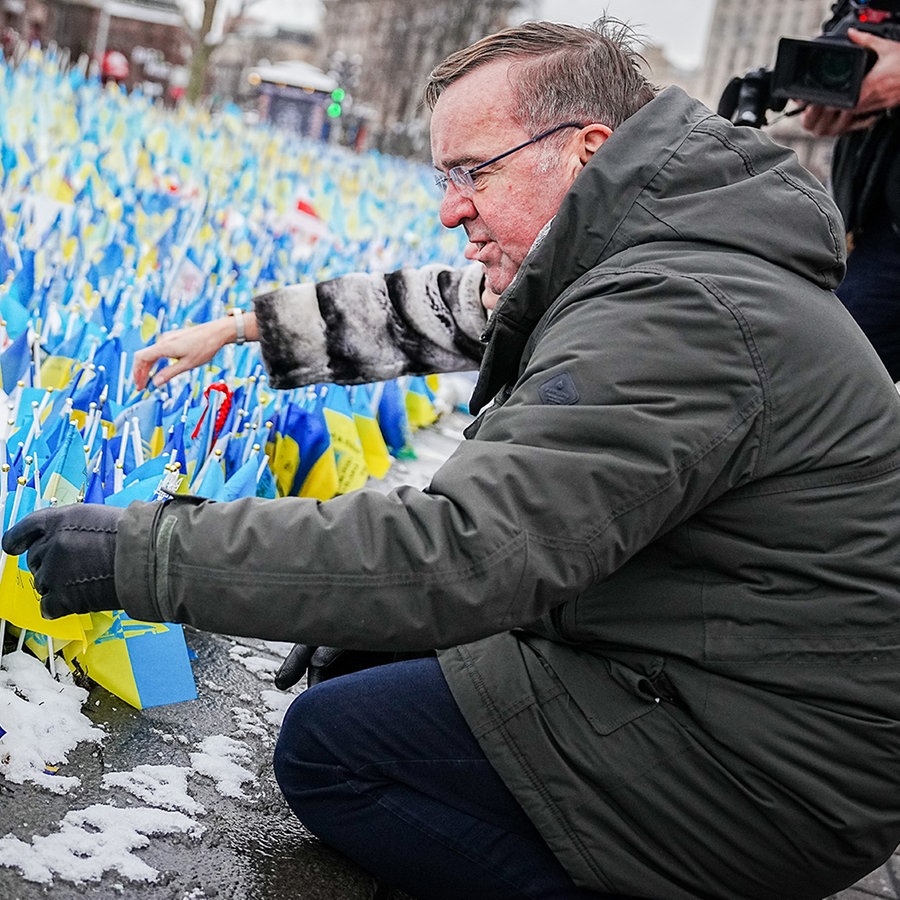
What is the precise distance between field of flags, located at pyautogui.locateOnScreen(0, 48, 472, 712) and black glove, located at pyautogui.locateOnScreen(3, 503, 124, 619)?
0.13 meters

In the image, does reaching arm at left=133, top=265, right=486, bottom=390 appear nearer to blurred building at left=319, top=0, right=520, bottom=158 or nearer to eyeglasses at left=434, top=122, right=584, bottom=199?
eyeglasses at left=434, top=122, right=584, bottom=199

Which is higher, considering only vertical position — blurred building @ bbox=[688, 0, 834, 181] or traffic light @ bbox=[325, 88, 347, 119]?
blurred building @ bbox=[688, 0, 834, 181]

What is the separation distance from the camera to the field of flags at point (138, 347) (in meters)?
2.45

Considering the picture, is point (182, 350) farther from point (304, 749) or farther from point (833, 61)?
point (833, 61)

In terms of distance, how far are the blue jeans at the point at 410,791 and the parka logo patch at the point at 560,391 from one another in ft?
1.98

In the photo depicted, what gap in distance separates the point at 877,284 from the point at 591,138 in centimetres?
205

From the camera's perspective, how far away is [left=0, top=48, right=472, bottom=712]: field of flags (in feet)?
8.05

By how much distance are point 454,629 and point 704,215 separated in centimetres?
67

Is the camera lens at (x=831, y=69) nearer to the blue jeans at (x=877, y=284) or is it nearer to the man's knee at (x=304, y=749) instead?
the blue jeans at (x=877, y=284)

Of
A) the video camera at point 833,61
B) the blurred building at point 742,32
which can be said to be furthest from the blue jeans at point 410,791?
the blurred building at point 742,32

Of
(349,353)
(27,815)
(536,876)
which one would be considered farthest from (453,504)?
(349,353)

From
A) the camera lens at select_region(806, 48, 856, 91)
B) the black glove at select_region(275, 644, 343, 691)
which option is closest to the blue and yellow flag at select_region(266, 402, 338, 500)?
the black glove at select_region(275, 644, 343, 691)

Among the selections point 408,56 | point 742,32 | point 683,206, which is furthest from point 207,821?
point 742,32

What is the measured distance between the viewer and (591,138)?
6.30ft
